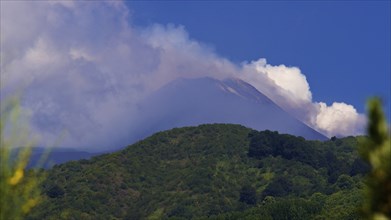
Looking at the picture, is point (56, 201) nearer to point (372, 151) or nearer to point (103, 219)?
point (103, 219)

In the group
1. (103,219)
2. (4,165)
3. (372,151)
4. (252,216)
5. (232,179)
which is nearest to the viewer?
(372,151)

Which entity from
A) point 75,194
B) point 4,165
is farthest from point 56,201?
point 4,165

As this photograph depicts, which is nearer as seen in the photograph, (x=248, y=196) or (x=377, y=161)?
(x=377, y=161)

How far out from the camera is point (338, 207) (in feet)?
467

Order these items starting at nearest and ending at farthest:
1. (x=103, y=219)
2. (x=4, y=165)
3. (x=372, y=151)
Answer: (x=372, y=151), (x=4, y=165), (x=103, y=219)

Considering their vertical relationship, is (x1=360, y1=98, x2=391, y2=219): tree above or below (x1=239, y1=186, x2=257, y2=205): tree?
below

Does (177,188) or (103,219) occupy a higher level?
(177,188)

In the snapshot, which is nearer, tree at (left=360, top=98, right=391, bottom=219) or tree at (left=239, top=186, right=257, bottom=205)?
tree at (left=360, top=98, right=391, bottom=219)

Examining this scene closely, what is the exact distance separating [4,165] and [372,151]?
31.9ft

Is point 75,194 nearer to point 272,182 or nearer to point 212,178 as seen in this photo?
point 212,178

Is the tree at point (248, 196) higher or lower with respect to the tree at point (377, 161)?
higher

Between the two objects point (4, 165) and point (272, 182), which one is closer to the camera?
point (4, 165)

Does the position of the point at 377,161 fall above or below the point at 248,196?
below

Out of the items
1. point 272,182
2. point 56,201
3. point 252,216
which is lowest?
point 56,201
